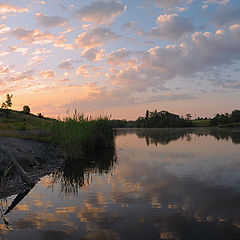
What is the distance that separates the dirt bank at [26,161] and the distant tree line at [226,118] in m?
122

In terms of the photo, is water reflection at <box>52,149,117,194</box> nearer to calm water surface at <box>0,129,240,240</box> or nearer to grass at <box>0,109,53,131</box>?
calm water surface at <box>0,129,240,240</box>

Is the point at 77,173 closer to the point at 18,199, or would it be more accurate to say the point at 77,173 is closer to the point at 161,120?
the point at 18,199

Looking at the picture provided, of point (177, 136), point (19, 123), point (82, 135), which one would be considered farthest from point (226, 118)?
point (82, 135)

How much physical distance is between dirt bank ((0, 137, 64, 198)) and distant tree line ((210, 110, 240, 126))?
122445 mm

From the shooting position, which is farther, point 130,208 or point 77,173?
point 77,173

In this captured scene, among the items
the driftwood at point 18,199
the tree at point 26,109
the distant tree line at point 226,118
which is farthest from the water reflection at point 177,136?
the tree at point 26,109

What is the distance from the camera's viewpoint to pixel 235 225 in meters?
6.25

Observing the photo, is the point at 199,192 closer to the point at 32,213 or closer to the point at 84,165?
the point at 32,213

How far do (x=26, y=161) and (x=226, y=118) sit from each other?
13404 cm

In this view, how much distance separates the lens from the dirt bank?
32.1ft

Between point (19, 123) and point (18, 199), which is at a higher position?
point (19, 123)

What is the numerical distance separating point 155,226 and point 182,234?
72 cm

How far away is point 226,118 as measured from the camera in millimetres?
131375

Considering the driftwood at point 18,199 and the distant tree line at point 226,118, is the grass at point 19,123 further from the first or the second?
the distant tree line at point 226,118
